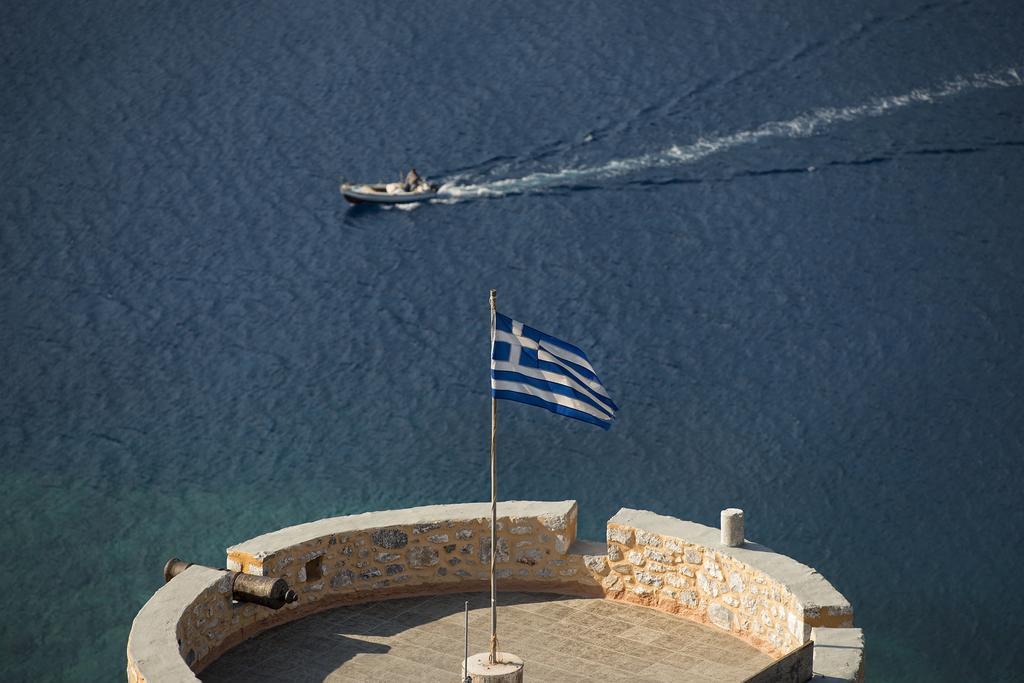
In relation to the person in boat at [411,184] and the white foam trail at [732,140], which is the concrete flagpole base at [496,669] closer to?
the person in boat at [411,184]

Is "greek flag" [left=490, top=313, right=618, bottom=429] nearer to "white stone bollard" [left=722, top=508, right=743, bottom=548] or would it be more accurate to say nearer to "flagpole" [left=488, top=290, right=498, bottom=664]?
"flagpole" [left=488, top=290, right=498, bottom=664]

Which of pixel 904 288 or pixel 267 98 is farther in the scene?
pixel 267 98

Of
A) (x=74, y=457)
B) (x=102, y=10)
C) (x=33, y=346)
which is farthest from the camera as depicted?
(x=102, y=10)

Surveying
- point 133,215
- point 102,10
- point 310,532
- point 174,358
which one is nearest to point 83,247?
point 133,215

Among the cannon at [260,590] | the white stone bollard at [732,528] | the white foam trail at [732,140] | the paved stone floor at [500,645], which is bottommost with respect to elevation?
the paved stone floor at [500,645]

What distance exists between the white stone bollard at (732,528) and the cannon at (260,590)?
5.19 meters

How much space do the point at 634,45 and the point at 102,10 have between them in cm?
1403

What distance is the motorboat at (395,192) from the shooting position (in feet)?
151

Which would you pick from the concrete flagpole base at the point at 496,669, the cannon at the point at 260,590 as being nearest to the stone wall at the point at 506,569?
the cannon at the point at 260,590

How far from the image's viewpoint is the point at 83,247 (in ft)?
152

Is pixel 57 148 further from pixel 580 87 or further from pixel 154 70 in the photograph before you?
pixel 580 87

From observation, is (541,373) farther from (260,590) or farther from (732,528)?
(260,590)

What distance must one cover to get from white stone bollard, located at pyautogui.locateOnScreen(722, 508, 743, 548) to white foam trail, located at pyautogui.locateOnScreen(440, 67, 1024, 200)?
23789mm

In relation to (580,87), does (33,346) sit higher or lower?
lower
